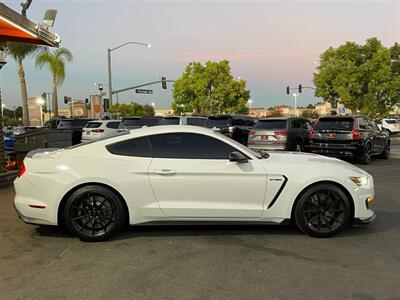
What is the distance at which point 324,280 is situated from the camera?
4.21 metres

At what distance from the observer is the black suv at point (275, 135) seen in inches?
588

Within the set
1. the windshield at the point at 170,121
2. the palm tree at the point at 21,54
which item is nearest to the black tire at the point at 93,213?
the windshield at the point at 170,121

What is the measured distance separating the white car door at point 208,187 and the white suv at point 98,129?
17.0 meters

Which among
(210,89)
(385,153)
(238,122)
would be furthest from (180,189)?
(210,89)

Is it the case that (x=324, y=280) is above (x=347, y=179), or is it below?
below

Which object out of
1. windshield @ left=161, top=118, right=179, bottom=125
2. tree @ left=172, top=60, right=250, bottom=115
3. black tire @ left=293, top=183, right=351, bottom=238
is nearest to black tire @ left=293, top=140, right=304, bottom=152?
windshield @ left=161, top=118, right=179, bottom=125

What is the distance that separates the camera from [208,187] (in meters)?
5.45

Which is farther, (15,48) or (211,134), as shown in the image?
(15,48)

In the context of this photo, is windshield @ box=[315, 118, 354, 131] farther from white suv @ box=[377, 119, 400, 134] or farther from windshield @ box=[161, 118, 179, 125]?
white suv @ box=[377, 119, 400, 134]

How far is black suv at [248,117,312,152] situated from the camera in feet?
49.0

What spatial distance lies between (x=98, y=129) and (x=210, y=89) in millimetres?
34996

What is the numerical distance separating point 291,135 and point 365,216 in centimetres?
981

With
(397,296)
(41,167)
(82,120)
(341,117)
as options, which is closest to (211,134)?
(41,167)

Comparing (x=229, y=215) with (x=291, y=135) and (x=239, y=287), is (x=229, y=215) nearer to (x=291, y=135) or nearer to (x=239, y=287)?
(x=239, y=287)
